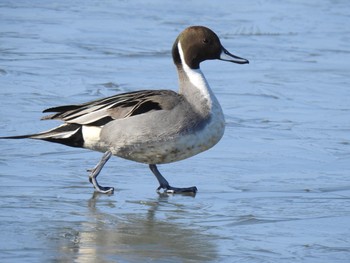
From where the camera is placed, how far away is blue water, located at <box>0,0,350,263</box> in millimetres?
5164

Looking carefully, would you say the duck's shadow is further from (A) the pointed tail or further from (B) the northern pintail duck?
(A) the pointed tail

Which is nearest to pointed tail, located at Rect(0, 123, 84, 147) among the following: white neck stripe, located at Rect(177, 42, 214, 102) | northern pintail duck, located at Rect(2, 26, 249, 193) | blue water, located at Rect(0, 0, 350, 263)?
northern pintail duck, located at Rect(2, 26, 249, 193)

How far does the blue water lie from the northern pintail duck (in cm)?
21

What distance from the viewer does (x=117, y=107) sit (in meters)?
6.62

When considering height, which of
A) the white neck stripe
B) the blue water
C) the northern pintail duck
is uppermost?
the white neck stripe

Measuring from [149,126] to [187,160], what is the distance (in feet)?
Answer: 3.03

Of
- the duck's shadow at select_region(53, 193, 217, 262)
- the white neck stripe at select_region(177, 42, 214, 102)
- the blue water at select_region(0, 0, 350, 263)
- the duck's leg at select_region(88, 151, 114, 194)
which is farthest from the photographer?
the white neck stripe at select_region(177, 42, 214, 102)

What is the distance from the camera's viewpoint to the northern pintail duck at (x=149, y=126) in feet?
21.1

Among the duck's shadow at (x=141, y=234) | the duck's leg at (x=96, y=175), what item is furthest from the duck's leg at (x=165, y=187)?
the duck's leg at (x=96, y=175)

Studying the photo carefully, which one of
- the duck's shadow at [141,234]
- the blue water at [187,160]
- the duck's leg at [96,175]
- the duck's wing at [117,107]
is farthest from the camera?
the duck's wing at [117,107]

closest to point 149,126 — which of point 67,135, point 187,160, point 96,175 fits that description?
point 96,175

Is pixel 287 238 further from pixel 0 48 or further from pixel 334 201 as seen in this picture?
pixel 0 48

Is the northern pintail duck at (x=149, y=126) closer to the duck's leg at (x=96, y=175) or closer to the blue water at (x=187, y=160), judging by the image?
the duck's leg at (x=96, y=175)

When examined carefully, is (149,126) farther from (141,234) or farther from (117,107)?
(141,234)
